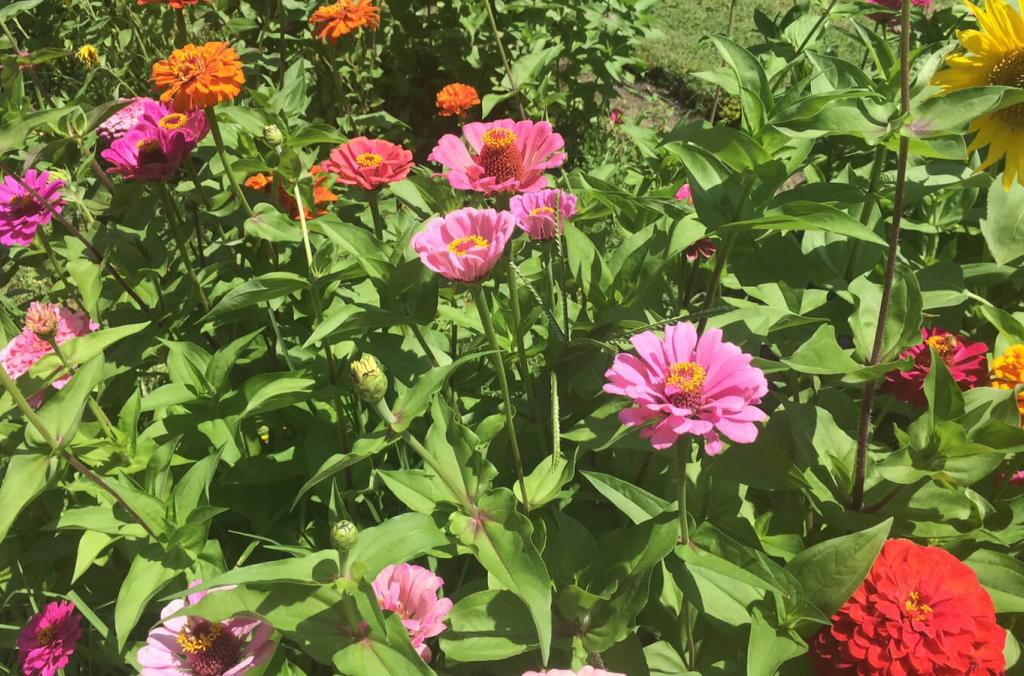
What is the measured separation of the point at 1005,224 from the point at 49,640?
80.5 inches

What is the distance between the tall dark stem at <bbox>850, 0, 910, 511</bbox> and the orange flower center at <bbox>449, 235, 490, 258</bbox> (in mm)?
606

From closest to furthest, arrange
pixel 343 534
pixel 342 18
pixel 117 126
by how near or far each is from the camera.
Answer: pixel 343 534, pixel 117 126, pixel 342 18

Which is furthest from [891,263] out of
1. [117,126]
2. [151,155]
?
[117,126]

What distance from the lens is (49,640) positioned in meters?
1.35

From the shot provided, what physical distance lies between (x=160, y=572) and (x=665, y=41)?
16.4ft

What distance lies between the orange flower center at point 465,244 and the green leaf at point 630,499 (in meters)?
0.40

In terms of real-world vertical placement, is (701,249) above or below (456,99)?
below

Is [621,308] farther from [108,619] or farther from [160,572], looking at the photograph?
[108,619]

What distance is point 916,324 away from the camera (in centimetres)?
122

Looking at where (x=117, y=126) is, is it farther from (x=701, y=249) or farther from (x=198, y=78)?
(x=701, y=249)

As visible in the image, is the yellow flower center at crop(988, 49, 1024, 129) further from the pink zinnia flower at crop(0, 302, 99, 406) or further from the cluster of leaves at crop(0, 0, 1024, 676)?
the pink zinnia flower at crop(0, 302, 99, 406)

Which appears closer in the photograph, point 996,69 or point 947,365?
point 996,69

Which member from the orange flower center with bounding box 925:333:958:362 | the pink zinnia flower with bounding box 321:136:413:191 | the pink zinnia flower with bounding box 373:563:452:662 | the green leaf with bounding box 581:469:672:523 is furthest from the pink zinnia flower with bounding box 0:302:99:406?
the orange flower center with bounding box 925:333:958:362

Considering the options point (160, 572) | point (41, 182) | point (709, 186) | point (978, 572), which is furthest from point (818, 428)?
point (41, 182)
